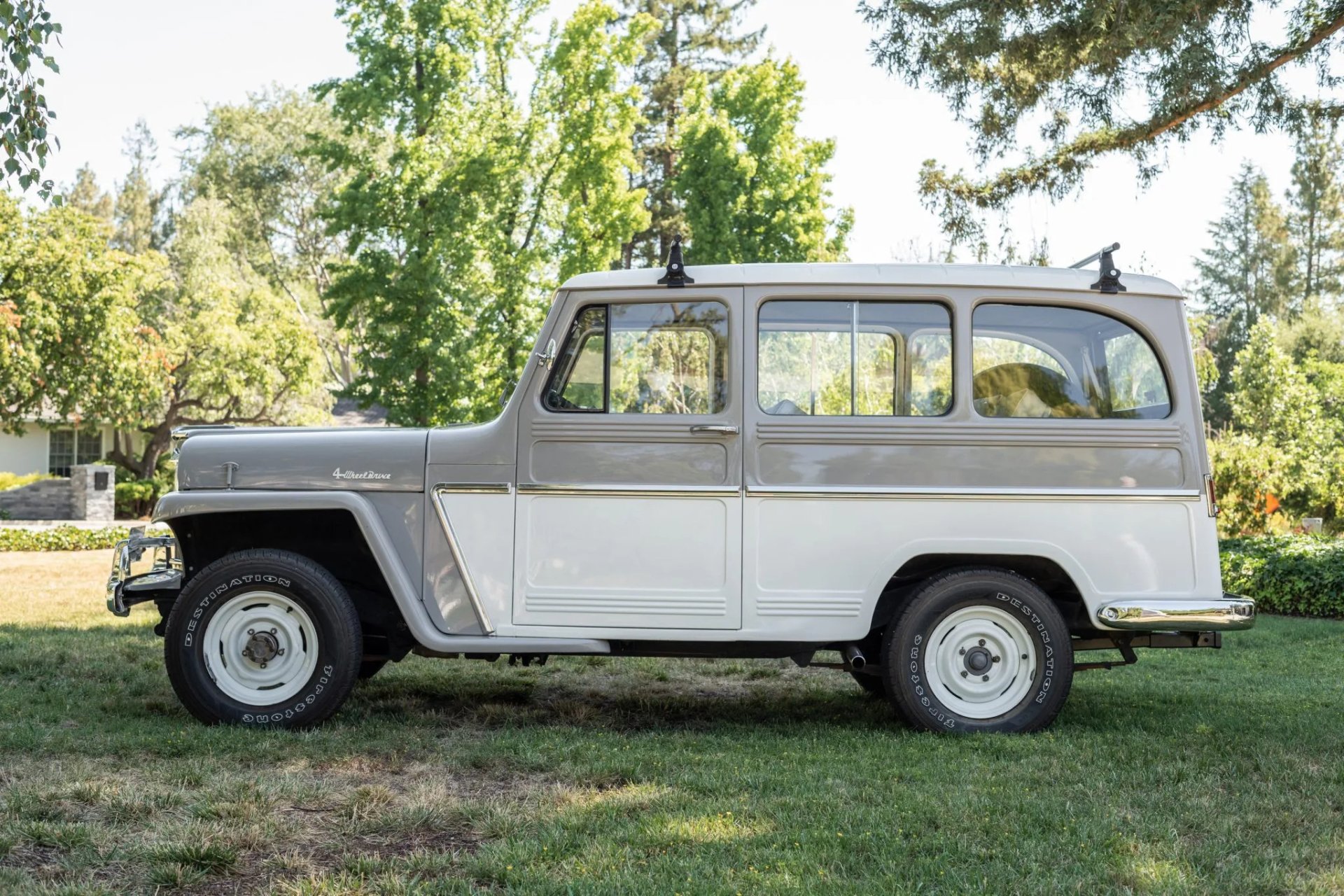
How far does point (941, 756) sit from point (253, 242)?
152 feet

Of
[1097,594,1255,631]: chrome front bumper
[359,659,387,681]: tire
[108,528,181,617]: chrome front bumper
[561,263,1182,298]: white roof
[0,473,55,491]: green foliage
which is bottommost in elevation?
[359,659,387,681]: tire

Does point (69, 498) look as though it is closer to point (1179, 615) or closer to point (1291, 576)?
point (1291, 576)

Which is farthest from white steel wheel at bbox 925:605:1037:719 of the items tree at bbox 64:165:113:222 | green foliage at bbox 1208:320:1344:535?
tree at bbox 64:165:113:222

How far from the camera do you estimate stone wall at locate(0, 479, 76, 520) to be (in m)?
27.2

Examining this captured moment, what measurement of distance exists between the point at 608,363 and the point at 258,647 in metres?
2.34

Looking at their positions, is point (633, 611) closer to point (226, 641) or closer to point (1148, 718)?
point (226, 641)

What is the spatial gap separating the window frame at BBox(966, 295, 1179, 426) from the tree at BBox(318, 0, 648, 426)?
12.8 m

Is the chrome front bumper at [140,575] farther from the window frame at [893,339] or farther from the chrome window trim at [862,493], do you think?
the window frame at [893,339]

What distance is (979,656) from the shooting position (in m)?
6.11

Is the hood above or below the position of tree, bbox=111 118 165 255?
below

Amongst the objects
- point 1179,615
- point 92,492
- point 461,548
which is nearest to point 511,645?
point 461,548

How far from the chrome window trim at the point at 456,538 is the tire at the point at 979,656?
6.88 ft

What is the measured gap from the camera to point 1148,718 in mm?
6645

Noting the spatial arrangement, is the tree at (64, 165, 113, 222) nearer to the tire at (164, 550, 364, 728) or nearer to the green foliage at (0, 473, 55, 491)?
the green foliage at (0, 473, 55, 491)
